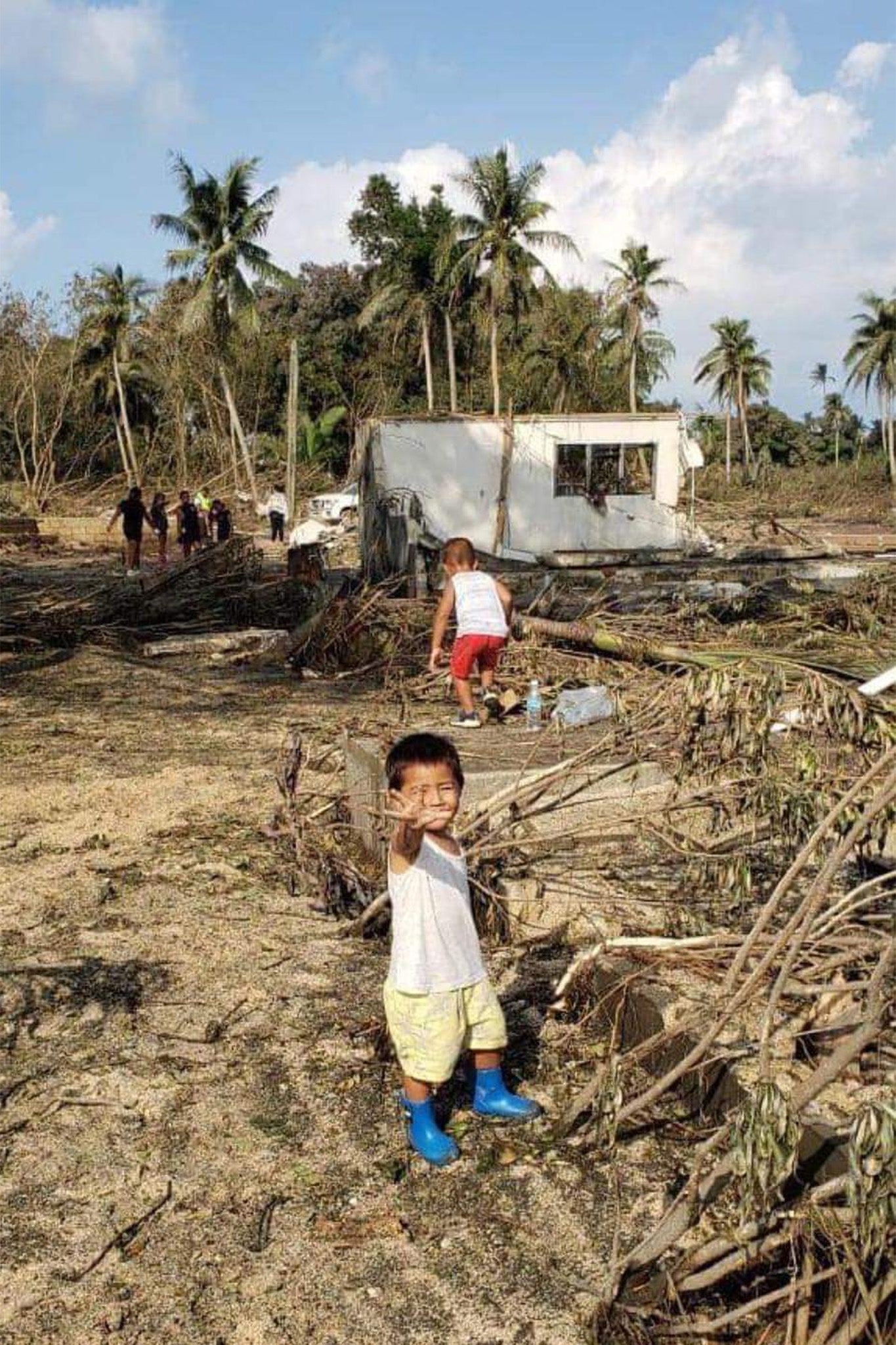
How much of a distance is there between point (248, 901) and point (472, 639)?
3324 mm

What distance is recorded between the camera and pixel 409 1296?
262 cm

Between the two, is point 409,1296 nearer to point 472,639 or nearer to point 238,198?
point 472,639

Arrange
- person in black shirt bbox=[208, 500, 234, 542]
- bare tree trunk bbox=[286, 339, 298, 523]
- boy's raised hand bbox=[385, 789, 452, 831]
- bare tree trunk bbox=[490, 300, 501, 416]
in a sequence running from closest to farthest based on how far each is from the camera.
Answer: boy's raised hand bbox=[385, 789, 452, 831]
bare tree trunk bbox=[286, 339, 298, 523]
person in black shirt bbox=[208, 500, 234, 542]
bare tree trunk bbox=[490, 300, 501, 416]

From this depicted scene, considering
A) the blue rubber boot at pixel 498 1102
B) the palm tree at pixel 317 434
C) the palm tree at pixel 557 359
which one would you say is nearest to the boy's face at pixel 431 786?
the blue rubber boot at pixel 498 1102

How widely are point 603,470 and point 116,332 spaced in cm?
2780

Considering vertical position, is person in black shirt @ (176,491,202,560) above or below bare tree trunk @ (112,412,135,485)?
below

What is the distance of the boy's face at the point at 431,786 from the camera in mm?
3135

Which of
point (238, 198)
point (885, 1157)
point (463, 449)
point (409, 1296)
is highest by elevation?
point (238, 198)

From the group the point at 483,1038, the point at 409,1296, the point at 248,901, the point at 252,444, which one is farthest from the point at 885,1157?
the point at 252,444

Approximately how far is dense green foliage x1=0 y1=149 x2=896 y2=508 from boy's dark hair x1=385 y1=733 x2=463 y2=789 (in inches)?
1255

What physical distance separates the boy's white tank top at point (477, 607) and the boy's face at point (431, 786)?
4.92m

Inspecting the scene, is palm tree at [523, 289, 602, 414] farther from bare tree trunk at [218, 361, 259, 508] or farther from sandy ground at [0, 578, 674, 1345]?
sandy ground at [0, 578, 674, 1345]

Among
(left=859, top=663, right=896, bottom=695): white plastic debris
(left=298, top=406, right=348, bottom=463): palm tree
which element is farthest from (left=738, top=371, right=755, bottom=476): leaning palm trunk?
(left=859, top=663, right=896, bottom=695): white plastic debris

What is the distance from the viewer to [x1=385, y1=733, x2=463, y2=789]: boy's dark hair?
3.18 meters
